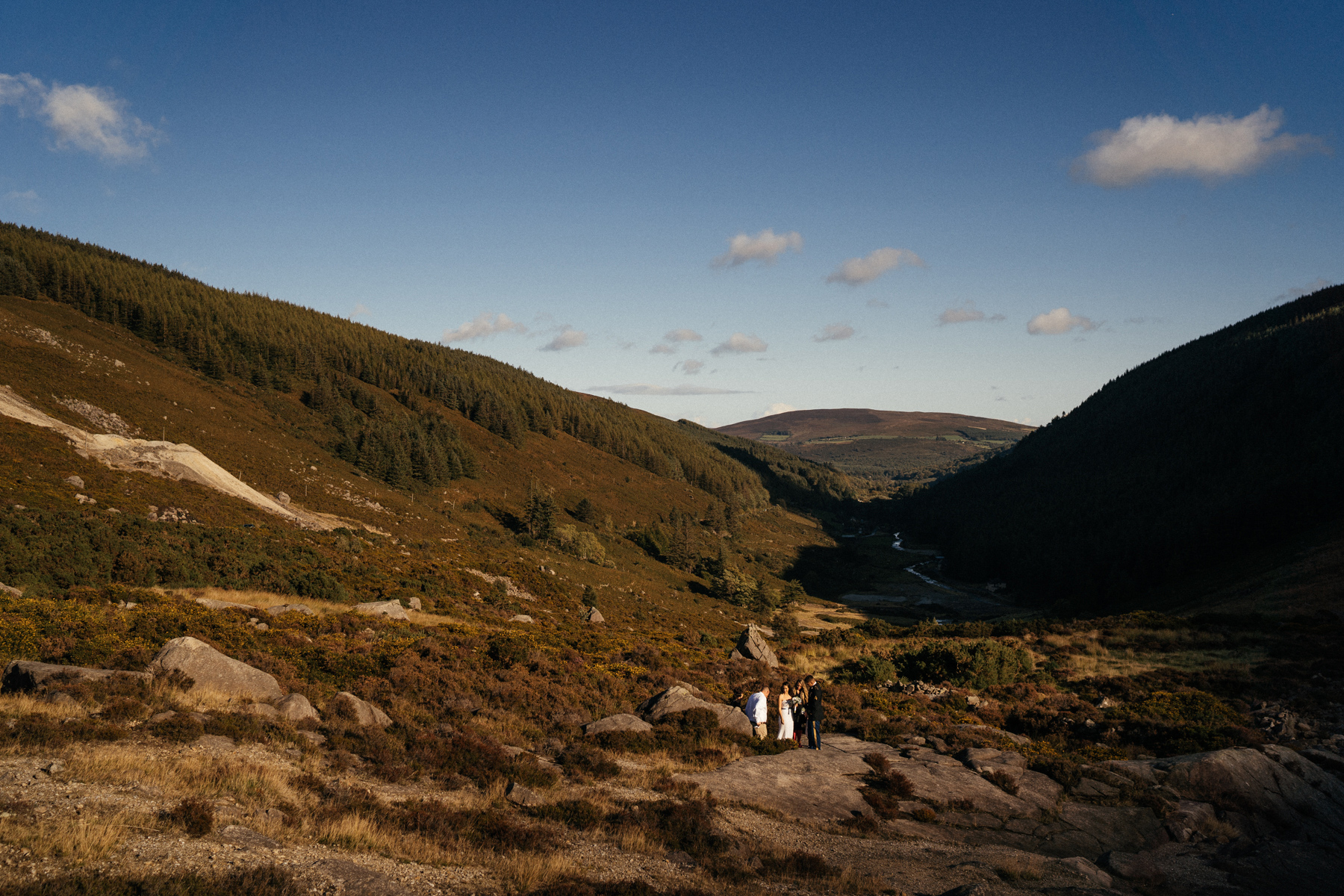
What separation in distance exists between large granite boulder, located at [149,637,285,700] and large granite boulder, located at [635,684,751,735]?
417 inches

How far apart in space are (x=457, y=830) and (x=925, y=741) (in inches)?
608

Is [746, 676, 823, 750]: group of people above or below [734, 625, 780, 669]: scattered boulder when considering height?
above

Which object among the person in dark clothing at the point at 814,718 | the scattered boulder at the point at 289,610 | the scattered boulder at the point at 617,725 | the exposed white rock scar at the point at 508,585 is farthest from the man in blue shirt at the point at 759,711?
the exposed white rock scar at the point at 508,585

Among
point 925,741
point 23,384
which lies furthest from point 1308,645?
point 23,384

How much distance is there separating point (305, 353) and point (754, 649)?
11077 centimetres

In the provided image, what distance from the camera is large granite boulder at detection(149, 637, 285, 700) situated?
50.7ft

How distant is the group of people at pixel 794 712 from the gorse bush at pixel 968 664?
13773 millimetres

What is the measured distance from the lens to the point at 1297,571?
163ft

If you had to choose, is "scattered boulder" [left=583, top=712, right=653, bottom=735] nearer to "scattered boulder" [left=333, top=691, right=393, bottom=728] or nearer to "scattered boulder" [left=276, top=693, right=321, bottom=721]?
"scattered boulder" [left=333, top=691, right=393, bottom=728]

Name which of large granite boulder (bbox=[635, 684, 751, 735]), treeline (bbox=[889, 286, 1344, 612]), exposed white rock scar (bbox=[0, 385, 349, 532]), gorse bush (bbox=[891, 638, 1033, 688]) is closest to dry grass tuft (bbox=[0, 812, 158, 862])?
large granite boulder (bbox=[635, 684, 751, 735])

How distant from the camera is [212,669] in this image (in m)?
15.8

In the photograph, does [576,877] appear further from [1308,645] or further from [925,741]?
[1308,645]

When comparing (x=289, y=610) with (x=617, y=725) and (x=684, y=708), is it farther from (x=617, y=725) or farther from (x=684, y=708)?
(x=684, y=708)

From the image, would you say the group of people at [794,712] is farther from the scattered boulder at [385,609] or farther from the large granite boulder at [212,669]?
the scattered boulder at [385,609]
